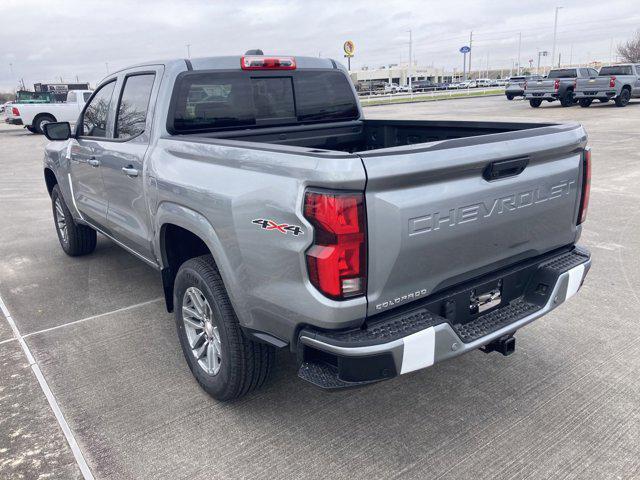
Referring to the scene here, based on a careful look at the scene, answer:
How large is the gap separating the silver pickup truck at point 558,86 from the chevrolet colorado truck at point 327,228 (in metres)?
22.7

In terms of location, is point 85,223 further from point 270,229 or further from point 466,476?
point 466,476

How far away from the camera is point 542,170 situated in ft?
9.18

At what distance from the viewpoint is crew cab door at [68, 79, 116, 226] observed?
438 cm

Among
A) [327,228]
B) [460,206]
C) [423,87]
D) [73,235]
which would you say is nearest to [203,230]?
[327,228]

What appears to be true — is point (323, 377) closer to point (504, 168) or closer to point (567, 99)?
point (504, 168)

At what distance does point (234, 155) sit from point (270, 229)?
1.70ft

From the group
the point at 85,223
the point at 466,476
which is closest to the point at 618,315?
the point at 466,476

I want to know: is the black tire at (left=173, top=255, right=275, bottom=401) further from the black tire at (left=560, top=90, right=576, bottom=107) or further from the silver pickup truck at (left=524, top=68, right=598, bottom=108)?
the black tire at (left=560, top=90, right=576, bottom=107)

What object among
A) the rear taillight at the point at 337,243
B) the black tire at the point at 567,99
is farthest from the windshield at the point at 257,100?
the black tire at the point at 567,99

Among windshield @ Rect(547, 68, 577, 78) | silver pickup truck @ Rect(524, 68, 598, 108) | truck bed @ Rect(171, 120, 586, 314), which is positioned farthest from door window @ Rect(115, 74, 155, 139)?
windshield @ Rect(547, 68, 577, 78)

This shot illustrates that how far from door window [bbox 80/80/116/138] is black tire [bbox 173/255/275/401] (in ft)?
6.36

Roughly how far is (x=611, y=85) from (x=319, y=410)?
80.7 feet

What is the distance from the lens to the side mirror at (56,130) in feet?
15.2

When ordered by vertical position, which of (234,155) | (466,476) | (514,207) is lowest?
(466,476)
